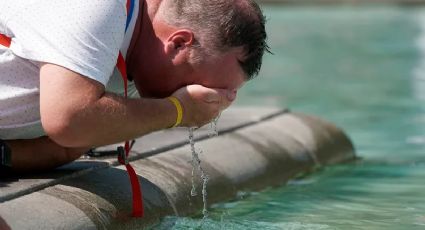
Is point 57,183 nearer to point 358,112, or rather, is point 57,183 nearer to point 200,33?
point 200,33

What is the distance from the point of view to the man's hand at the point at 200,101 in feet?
12.0

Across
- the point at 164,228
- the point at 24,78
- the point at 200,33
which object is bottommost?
the point at 164,228

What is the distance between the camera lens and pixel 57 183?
3.89 meters

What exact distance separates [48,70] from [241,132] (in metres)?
2.77

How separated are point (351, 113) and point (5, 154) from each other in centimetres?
627

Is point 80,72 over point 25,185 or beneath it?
over

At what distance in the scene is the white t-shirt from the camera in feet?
10.8

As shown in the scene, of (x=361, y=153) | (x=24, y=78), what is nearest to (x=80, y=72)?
(x=24, y=78)

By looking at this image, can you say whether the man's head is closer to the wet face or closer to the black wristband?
the wet face

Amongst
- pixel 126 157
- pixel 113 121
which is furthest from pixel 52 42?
pixel 126 157

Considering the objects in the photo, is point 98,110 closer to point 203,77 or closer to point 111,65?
point 111,65

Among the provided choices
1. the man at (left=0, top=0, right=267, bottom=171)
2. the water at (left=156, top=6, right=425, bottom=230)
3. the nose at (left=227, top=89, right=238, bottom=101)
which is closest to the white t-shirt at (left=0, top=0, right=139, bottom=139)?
the man at (left=0, top=0, right=267, bottom=171)

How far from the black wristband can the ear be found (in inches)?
25.8

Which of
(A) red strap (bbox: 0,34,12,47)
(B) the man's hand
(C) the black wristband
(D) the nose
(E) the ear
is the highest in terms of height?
(E) the ear
